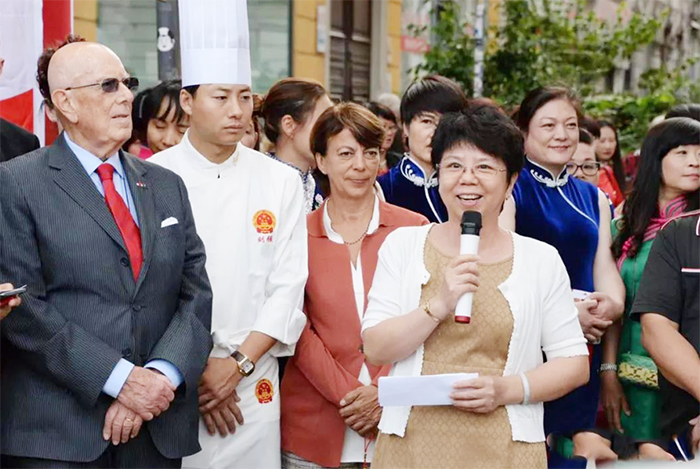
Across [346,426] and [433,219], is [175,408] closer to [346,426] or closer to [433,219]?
[346,426]

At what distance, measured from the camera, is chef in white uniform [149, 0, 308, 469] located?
442cm

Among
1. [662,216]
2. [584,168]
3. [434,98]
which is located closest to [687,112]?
[662,216]

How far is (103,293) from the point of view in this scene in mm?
3799

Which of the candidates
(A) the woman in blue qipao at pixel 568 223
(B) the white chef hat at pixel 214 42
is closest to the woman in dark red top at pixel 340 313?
(B) the white chef hat at pixel 214 42

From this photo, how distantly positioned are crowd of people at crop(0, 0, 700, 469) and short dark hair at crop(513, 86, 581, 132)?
13mm

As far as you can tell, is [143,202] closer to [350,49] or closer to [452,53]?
[452,53]

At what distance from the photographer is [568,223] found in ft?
16.7

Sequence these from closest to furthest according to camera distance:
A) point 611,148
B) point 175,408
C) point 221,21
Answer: point 175,408, point 221,21, point 611,148

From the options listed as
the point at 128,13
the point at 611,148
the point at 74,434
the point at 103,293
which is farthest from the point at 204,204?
the point at 128,13

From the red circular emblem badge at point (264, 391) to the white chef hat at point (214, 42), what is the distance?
1.18 meters

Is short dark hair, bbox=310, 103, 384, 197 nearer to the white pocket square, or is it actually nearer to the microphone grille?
the white pocket square

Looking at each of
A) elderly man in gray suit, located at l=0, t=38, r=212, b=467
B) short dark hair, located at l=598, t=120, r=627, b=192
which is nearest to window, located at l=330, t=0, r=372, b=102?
short dark hair, located at l=598, t=120, r=627, b=192

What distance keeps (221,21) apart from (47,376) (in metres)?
1.80

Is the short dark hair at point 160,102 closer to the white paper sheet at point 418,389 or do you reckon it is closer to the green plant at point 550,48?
the white paper sheet at point 418,389
